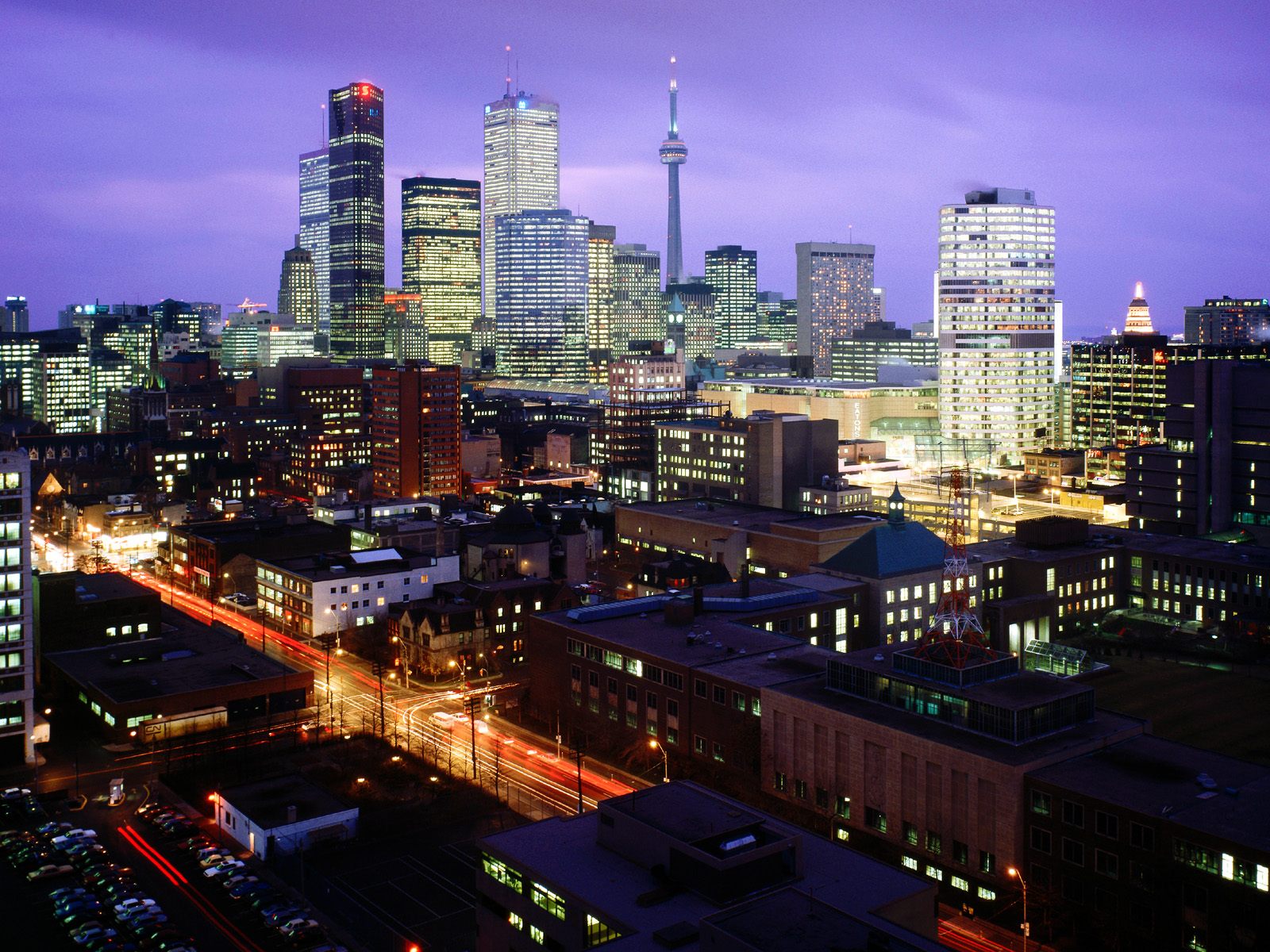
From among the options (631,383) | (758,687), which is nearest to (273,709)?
(758,687)

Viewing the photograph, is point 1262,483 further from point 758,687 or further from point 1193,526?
point 758,687

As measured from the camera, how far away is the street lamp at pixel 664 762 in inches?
2530

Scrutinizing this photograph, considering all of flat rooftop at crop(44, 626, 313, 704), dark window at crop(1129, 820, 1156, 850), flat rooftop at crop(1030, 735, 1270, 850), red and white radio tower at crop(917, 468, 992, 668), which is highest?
red and white radio tower at crop(917, 468, 992, 668)

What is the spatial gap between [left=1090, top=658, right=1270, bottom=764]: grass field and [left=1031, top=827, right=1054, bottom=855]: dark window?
57.7 feet

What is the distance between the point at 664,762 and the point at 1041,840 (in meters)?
21.7

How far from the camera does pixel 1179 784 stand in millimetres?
48125

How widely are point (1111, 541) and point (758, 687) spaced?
183 ft

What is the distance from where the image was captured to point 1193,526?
12462cm

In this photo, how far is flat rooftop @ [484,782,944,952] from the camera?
128 feet

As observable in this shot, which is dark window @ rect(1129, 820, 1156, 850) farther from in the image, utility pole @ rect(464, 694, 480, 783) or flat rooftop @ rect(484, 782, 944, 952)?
utility pole @ rect(464, 694, 480, 783)

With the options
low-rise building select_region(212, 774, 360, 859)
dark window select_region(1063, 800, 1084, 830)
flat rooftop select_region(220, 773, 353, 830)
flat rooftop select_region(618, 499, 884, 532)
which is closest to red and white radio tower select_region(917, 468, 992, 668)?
dark window select_region(1063, 800, 1084, 830)

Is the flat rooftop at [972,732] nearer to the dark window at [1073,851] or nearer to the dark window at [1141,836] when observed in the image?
the dark window at [1073,851]

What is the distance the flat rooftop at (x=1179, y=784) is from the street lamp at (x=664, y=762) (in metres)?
20.6

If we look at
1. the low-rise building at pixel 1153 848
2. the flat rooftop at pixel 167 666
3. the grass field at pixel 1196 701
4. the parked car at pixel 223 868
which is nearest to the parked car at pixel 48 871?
the parked car at pixel 223 868
